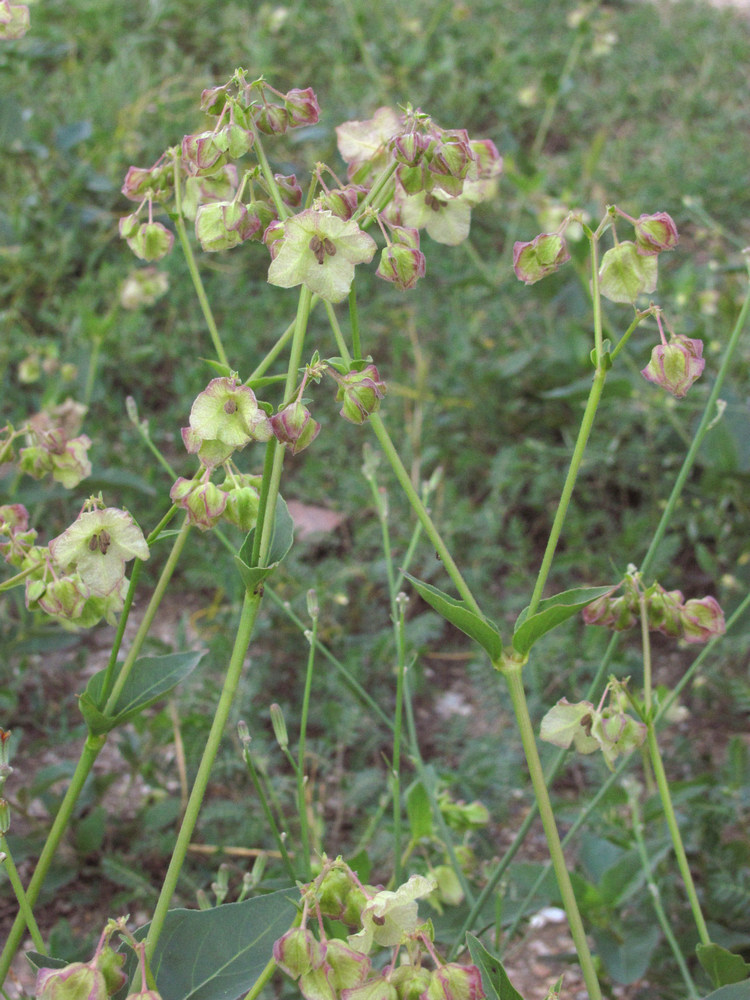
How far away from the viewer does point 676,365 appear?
2.59 ft

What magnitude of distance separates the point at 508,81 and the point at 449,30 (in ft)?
1.18

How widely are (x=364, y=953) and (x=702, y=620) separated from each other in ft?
1.29

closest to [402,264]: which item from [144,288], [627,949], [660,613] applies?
[660,613]

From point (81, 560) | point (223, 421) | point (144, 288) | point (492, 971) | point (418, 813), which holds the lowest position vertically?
point (418, 813)

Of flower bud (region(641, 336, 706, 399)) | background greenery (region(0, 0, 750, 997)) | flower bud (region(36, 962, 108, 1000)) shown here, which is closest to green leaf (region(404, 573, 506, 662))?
flower bud (region(641, 336, 706, 399))

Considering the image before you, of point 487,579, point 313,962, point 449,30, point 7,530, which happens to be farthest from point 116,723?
point 449,30

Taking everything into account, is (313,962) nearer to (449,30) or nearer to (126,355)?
(126,355)

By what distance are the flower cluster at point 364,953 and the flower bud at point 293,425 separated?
0.92 ft

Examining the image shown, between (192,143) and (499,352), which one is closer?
(192,143)

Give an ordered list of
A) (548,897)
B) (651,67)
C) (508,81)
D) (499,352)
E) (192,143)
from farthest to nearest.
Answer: (651,67)
(508,81)
(499,352)
(548,897)
(192,143)

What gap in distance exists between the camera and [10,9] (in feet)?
2.97

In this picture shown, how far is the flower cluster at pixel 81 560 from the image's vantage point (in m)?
0.77

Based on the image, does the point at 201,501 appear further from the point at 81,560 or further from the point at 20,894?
the point at 20,894

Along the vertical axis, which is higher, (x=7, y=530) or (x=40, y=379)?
(x=7, y=530)
